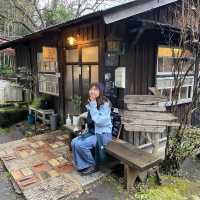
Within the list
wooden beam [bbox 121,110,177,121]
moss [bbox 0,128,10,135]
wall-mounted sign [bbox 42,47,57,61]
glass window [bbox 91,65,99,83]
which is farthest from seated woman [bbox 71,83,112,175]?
moss [bbox 0,128,10,135]

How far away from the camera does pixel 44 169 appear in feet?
11.8

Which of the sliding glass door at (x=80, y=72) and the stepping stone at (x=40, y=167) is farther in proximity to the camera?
the sliding glass door at (x=80, y=72)

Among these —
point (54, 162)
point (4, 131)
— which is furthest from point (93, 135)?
point (4, 131)

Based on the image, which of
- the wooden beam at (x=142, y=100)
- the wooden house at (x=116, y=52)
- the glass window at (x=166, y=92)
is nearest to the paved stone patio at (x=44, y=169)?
the wooden house at (x=116, y=52)

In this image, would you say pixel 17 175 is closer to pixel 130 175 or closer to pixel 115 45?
pixel 130 175

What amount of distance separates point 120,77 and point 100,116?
1.05m

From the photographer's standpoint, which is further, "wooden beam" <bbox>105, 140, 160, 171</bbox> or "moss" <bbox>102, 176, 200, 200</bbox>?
"moss" <bbox>102, 176, 200, 200</bbox>

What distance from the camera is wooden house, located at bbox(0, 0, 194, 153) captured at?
12.7 ft

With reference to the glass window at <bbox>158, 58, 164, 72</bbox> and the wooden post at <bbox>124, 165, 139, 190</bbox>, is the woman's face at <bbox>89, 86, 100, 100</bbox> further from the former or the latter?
the glass window at <bbox>158, 58, 164, 72</bbox>

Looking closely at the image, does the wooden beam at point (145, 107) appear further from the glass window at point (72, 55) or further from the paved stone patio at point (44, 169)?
the glass window at point (72, 55)

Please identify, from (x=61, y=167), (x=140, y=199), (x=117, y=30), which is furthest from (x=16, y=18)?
(x=140, y=199)

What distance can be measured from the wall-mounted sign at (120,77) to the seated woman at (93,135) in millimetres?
714

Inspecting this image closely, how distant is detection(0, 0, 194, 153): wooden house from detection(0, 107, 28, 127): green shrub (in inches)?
50.8

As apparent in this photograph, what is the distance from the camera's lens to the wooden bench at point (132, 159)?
2.82m
